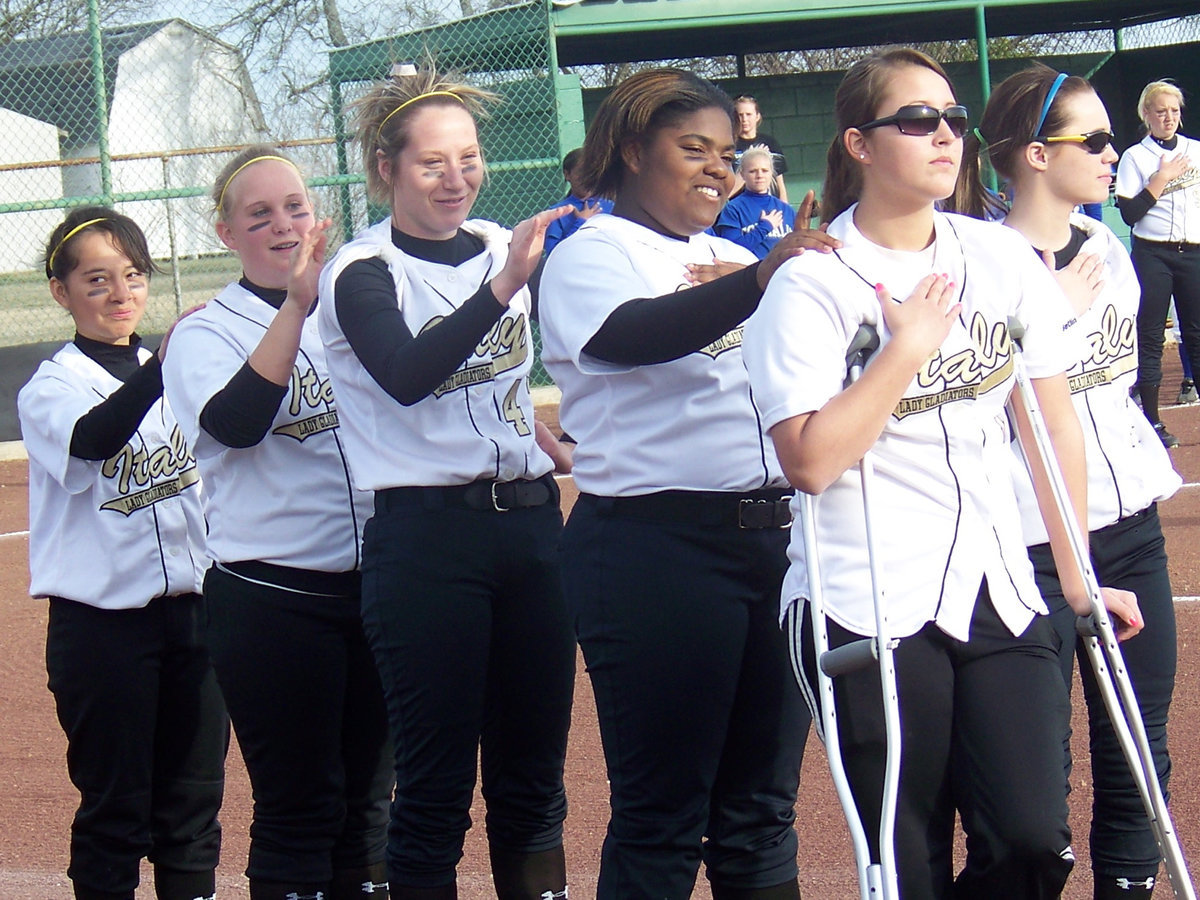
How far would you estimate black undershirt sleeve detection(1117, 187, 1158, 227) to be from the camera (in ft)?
32.6

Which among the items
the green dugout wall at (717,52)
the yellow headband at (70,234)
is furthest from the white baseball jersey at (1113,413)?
the green dugout wall at (717,52)

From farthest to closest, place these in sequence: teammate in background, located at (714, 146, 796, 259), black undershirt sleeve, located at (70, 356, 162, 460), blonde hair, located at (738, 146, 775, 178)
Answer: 1. blonde hair, located at (738, 146, 775, 178)
2. teammate in background, located at (714, 146, 796, 259)
3. black undershirt sleeve, located at (70, 356, 162, 460)

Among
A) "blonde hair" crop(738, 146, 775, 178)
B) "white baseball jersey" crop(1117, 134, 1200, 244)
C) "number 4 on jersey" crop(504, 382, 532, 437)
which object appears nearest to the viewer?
"number 4 on jersey" crop(504, 382, 532, 437)

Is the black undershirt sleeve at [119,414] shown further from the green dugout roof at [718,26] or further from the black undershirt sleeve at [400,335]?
the green dugout roof at [718,26]

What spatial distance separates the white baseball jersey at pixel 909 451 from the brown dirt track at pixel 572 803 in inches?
66.0

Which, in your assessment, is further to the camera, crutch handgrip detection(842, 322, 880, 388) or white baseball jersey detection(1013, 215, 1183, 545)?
white baseball jersey detection(1013, 215, 1183, 545)

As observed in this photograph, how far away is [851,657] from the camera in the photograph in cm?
249

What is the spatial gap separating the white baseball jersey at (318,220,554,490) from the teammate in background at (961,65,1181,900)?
1.12 metres

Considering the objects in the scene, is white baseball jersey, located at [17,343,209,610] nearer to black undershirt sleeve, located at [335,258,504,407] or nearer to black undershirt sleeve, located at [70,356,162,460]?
black undershirt sleeve, located at [70,356,162,460]

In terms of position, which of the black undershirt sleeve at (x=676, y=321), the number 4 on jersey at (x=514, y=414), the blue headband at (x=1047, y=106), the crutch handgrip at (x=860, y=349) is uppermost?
the blue headband at (x=1047, y=106)

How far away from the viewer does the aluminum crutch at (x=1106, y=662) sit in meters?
2.64

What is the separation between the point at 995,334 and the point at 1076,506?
0.44 m

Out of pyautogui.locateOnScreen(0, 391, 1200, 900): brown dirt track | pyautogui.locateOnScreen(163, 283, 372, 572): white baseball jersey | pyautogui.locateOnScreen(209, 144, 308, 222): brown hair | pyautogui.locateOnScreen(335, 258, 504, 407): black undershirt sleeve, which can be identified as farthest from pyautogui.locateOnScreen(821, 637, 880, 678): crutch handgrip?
pyautogui.locateOnScreen(209, 144, 308, 222): brown hair

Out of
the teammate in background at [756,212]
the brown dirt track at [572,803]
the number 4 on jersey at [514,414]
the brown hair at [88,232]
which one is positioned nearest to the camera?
the number 4 on jersey at [514,414]
